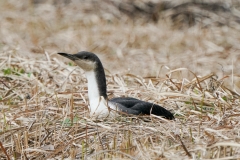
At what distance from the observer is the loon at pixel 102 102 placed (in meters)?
5.32

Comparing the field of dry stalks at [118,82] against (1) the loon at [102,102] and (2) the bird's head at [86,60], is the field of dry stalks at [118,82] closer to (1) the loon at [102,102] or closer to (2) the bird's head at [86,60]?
(1) the loon at [102,102]

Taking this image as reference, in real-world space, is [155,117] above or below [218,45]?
below

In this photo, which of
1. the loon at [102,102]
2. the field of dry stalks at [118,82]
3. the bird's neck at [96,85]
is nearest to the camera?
the field of dry stalks at [118,82]

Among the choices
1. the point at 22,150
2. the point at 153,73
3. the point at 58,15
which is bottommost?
the point at 22,150

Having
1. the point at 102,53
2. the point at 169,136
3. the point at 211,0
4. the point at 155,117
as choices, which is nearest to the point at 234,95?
the point at 155,117

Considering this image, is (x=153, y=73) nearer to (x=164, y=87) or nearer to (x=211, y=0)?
(x=164, y=87)

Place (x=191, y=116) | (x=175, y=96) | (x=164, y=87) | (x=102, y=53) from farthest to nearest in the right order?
(x=102, y=53) < (x=164, y=87) < (x=175, y=96) < (x=191, y=116)

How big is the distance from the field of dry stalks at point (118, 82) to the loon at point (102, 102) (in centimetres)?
9

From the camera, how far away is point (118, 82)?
22.8ft

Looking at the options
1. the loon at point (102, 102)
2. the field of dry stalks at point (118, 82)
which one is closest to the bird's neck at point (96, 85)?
the loon at point (102, 102)

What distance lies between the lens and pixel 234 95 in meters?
6.36

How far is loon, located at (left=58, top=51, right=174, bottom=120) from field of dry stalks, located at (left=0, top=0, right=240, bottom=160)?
9 cm

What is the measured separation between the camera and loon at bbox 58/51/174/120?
532cm

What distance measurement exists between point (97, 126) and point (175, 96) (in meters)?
1.39
